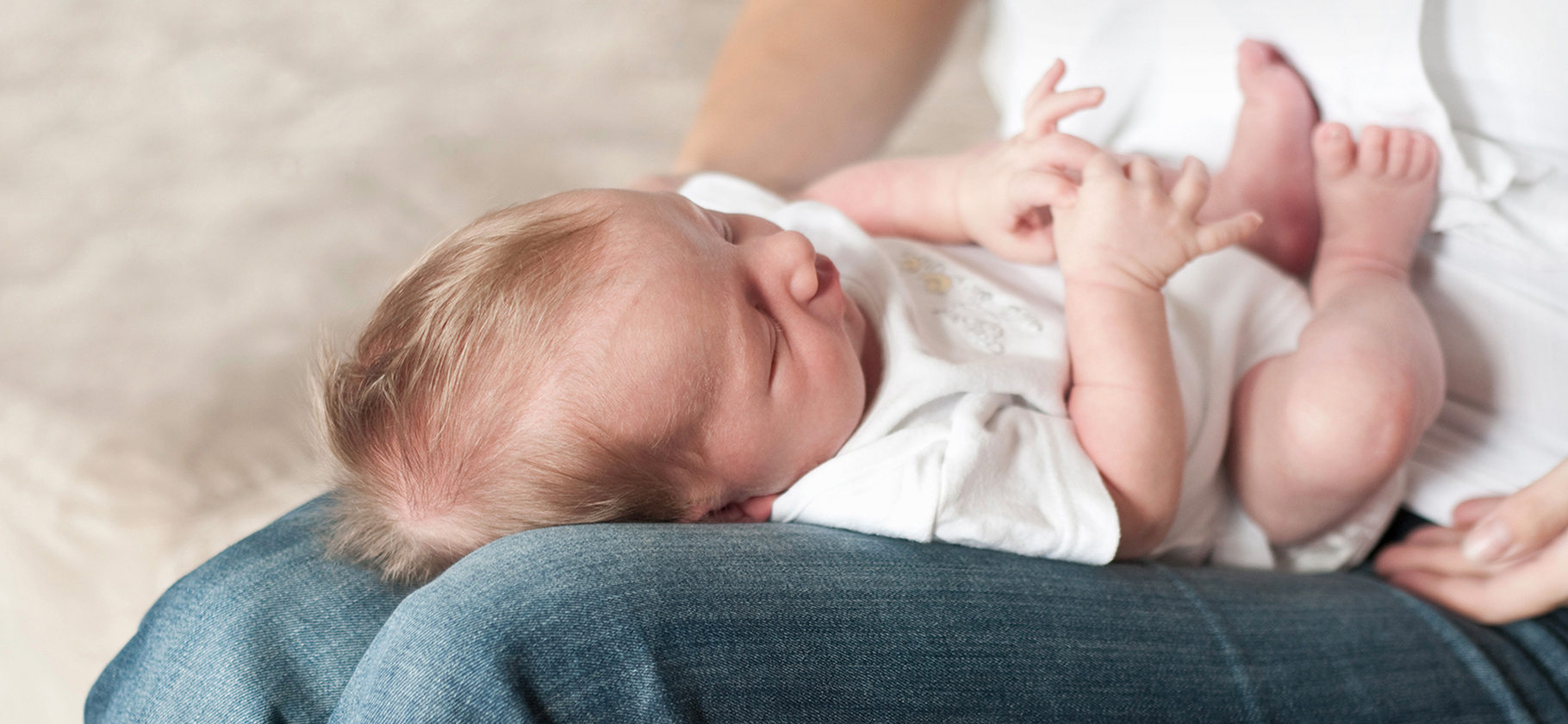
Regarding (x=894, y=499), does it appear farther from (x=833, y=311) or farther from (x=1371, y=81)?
(x=1371, y=81)

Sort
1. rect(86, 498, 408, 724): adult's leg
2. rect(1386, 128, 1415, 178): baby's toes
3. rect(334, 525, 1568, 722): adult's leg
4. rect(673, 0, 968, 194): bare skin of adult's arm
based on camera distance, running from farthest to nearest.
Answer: rect(673, 0, 968, 194): bare skin of adult's arm → rect(1386, 128, 1415, 178): baby's toes → rect(86, 498, 408, 724): adult's leg → rect(334, 525, 1568, 722): adult's leg

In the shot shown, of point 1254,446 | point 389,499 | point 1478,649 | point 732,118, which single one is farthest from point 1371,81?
point 389,499

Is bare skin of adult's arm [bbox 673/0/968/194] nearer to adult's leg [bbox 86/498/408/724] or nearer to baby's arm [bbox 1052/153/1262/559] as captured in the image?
baby's arm [bbox 1052/153/1262/559]

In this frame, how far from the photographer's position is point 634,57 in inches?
63.7

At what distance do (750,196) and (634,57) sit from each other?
72cm

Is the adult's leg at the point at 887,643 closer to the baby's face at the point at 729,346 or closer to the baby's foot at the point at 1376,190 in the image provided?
the baby's face at the point at 729,346

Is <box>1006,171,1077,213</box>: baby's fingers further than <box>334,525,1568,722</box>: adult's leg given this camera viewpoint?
Yes

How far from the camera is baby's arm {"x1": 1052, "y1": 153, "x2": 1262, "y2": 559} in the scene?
0.78 m

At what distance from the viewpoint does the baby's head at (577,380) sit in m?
0.71

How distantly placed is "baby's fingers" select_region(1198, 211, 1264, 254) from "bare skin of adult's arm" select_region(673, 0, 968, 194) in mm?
673

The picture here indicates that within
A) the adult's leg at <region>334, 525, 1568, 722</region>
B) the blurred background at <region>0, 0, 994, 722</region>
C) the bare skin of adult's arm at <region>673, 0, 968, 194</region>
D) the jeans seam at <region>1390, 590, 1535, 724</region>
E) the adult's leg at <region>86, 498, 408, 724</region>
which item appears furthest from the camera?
the bare skin of adult's arm at <region>673, 0, 968, 194</region>

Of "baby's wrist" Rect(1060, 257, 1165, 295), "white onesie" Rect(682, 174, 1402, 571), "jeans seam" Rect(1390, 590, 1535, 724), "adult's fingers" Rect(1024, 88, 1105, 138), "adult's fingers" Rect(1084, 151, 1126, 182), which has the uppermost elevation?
"adult's fingers" Rect(1024, 88, 1105, 138)

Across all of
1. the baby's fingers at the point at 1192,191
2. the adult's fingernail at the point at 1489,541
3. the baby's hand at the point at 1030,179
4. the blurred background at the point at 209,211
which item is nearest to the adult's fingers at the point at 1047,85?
the baby's hand at the point at 1030,179

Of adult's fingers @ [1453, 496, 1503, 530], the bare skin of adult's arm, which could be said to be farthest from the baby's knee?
the bare skin of adult's arm
